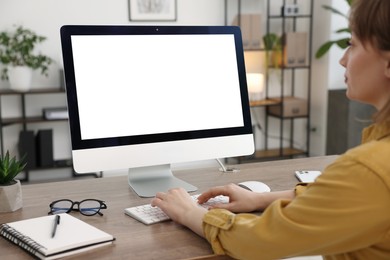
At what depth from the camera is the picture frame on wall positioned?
419 cm

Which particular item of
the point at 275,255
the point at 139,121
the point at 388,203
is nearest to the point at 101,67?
the point at 139,121

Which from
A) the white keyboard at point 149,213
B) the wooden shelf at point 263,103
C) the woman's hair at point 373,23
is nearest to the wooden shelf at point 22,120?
the wooden shelf at point 263,103

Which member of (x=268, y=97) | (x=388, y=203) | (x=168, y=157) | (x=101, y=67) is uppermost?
(x=101, y=67)

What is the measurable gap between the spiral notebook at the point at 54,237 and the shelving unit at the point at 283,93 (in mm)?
3274

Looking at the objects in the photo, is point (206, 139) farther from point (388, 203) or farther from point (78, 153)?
point (388, 203)

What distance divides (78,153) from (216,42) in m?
0.54

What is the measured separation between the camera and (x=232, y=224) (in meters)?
1.04

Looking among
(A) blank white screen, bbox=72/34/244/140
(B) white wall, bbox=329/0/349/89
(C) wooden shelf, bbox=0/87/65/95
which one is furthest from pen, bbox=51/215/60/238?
(B) white wall, bbox=329/0/349/89

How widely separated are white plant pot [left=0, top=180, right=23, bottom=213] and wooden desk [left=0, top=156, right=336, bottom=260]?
2 cm

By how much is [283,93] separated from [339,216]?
13.2 ft

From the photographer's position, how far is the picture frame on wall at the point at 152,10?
419 centimetres

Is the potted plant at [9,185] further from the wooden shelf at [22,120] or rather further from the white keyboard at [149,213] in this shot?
the wooden shelf at [22,120]

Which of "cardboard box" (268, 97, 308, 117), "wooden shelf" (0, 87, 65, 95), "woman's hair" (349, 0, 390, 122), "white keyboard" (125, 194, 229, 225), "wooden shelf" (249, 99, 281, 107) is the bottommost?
"cardboard box" (268, 97, 308, 117)

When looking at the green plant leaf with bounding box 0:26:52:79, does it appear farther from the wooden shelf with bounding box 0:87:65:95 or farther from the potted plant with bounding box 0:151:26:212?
the potted plant with bounding box 0:151:26:212
